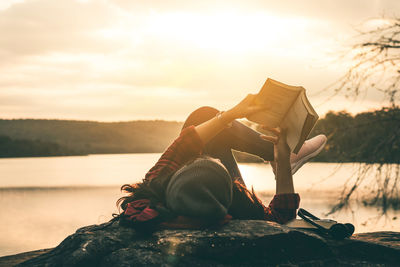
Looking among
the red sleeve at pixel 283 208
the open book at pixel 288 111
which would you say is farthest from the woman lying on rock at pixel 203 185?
the open book at pixel 288 111

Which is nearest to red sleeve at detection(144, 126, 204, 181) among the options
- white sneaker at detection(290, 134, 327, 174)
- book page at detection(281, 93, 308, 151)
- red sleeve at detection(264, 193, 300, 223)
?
book page at detection(281, 93, 308, 151)

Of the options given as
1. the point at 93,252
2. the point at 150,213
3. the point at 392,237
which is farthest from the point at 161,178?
the point at 392,237

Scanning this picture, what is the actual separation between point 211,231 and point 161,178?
19.4 inches

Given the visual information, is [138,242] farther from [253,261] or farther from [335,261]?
[335,261]

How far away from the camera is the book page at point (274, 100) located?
2.71 meters

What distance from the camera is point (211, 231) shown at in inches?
104

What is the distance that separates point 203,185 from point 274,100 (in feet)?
2.73

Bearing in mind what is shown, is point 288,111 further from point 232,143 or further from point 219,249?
point 219,249

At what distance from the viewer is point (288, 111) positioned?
2.94m

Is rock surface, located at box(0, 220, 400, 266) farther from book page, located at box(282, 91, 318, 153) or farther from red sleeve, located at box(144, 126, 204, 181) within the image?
book page, located at box(282, 91, 318, 153)

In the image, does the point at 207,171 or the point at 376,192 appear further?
the point at 376,192

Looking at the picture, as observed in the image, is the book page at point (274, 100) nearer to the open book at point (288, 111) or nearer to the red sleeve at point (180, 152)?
the open book at point (288, 111)

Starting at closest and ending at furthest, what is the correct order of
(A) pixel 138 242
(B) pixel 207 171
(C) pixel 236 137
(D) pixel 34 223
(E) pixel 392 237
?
(B) pixel 207 171, (A) pixel 138 242, (C) pixel 236 137, (E) pixel 392 237, (D) pixel 34 223

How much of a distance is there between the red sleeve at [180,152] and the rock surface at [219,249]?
43cm
